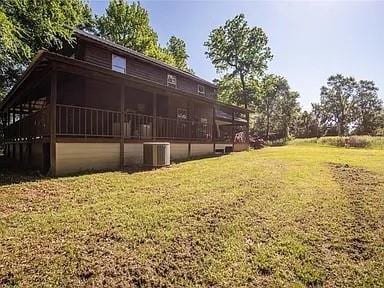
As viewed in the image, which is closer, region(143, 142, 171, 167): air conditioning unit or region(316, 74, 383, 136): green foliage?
region(143, 142, 171, 167): air conditioning unit

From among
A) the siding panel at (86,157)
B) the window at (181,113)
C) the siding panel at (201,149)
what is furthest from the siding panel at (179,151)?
the window at (181,113)

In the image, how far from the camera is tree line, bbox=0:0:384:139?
11727mm

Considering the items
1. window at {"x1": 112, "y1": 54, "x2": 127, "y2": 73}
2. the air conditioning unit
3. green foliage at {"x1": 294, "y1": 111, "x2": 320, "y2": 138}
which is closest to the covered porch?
the air conditioning unit

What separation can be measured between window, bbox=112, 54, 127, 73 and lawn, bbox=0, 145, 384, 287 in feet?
30.8

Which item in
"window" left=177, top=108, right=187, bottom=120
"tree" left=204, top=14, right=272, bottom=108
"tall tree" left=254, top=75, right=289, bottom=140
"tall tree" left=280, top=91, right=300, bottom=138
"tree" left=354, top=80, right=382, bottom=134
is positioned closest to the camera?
"window" left=177, top=108, right=187, bottom=120

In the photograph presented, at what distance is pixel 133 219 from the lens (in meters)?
5.71

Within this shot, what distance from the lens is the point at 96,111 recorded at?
39.0 ft

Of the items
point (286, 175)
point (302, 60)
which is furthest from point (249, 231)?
point (302, 60)

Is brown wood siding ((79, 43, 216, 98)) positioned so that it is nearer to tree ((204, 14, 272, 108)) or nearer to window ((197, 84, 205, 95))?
window ((197, 84, 205, 95))

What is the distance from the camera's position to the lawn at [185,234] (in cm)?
426

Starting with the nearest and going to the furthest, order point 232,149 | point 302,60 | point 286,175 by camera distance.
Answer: point 286,175
point 302,60
point 232,149

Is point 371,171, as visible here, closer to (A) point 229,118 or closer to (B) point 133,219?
(B) point 133,219

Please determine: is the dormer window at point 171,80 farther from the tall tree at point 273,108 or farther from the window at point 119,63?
the tall tree at point 273,108

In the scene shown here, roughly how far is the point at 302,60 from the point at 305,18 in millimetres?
4940
